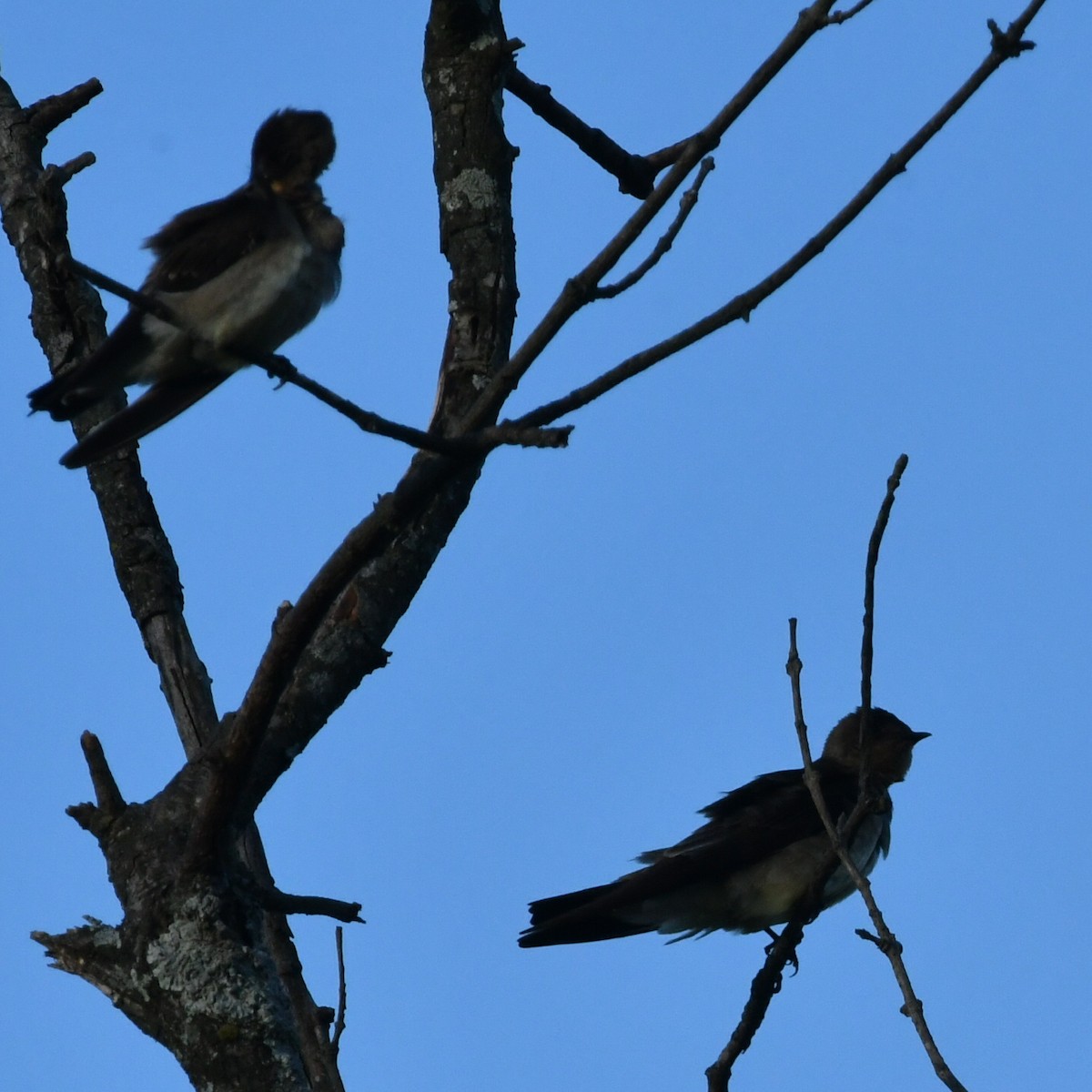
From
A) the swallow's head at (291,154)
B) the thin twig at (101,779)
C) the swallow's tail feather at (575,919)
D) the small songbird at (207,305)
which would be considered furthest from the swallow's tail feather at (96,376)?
the swallow's tail feather at (575,919)

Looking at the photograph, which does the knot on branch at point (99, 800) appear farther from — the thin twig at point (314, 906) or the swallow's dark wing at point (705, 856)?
the swallow's dark wing at point (705, 856)

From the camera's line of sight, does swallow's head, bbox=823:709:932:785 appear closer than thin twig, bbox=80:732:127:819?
No

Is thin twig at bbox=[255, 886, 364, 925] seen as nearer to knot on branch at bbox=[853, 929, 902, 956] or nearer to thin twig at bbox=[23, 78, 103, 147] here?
knot on branch at bbox=[853, 929, 902, 956]

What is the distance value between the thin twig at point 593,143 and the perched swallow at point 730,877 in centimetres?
246

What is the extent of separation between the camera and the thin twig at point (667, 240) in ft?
9.43

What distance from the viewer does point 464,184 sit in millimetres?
4445

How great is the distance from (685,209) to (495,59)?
1727mm

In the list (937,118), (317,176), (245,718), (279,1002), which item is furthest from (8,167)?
(937,118)

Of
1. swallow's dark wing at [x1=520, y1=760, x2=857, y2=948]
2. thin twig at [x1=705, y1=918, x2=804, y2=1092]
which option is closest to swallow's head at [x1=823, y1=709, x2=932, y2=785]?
swallow's dark wing at [x1=520, y1=760, x2=857, y2=948]

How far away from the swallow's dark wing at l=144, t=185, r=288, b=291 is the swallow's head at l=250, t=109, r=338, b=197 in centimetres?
17

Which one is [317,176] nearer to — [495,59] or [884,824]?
[495,59]

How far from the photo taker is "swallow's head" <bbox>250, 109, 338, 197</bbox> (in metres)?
5.07

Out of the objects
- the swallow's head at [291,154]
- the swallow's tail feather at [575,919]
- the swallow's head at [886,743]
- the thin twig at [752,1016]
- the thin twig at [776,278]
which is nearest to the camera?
the thin twig at [776,278]

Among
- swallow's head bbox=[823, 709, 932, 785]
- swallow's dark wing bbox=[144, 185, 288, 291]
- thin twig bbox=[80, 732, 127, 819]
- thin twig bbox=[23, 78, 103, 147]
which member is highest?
thin twig bbox=[23, 78, 103, 147]
